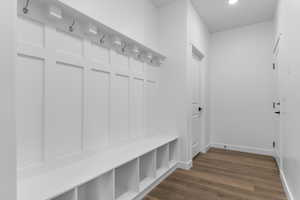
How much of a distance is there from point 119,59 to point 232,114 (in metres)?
3.09

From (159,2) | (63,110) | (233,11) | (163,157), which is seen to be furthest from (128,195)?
(233,11)

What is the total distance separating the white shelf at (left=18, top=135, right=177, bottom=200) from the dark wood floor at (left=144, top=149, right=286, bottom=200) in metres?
0.66

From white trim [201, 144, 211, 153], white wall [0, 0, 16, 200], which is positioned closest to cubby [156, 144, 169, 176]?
white trim [201, 144, 211, 153]

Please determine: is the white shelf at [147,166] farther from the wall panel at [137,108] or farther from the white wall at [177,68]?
the white wall at [177,68]

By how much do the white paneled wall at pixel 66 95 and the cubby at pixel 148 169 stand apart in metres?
0.35

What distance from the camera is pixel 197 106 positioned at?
339 cm

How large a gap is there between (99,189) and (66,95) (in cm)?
91

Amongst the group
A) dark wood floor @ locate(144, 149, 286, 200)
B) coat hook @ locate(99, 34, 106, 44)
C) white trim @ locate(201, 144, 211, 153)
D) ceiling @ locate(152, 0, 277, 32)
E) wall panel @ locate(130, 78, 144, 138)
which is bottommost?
dark wood floor @ locate(144, 149, 286, 200)

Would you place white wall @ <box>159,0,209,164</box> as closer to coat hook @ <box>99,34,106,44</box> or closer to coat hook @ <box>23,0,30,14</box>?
coat hook @ <box>99,34,106,44</box>

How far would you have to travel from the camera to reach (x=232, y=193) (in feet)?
6.58

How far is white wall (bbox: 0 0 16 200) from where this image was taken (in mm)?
746

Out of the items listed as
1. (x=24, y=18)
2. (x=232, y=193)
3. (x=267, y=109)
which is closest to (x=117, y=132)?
(x=24, y=18)

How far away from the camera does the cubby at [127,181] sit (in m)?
1.77

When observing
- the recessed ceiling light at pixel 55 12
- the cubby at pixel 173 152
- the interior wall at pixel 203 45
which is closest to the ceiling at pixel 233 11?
the interior wall at pixel 203 45
